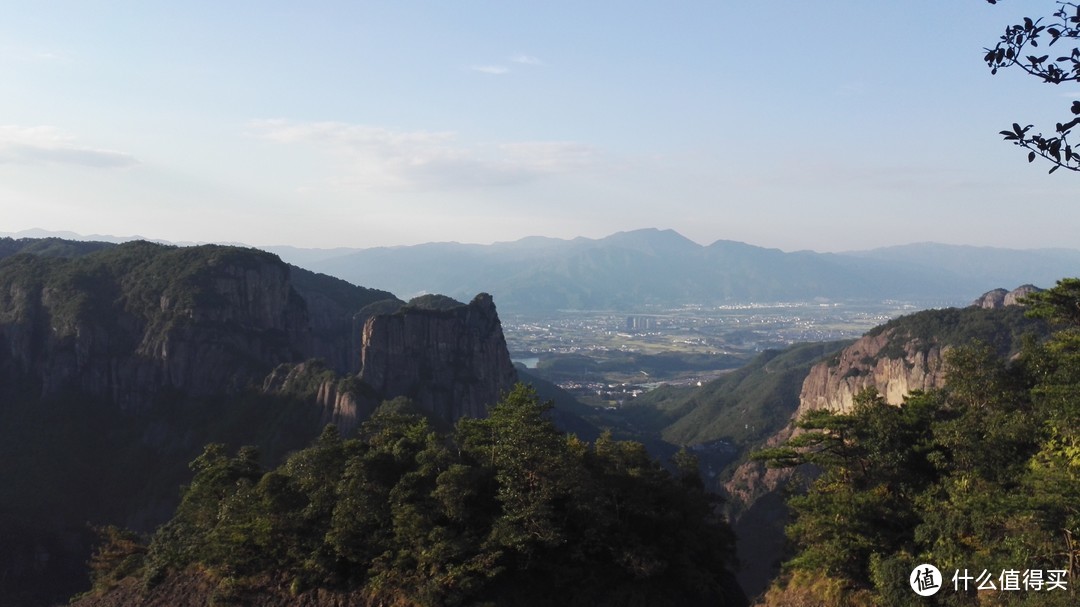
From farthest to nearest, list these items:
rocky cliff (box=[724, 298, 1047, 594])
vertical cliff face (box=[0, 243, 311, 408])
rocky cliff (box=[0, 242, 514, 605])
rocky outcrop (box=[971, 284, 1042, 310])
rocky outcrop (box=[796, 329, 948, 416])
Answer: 1. rocky outcrop (box=[971, 284, 1042, 310])
2. rocky outcrop (box=[796, 329, 948, 416])
3. vertical cliff face (box=[0, 243, 311, 408])
4. rocky cliff (box=[724, 298, 1047, 594])
5. rocky cliff (box=[0, 242, 514, 605])

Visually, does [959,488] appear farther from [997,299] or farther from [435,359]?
[997,299]

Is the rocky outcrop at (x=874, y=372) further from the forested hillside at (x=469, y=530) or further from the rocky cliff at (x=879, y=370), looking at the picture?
the forested hillside at (x=469, y=530)

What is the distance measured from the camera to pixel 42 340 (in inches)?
2975

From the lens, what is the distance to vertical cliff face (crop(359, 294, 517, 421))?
246 feet

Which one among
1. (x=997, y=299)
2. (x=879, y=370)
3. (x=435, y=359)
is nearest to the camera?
(x=435, y=359)

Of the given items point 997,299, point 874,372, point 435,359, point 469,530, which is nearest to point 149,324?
point 435,359

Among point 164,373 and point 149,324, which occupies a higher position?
point 149,324

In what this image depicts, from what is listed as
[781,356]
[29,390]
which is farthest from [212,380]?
[781,356]

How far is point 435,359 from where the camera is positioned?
254 feet

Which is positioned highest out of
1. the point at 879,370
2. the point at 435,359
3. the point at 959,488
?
the point at 959,488

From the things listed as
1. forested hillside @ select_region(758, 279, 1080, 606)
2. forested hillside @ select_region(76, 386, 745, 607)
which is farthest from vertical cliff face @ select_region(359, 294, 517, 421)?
forested hillside @ select_region(758, 279, 1080, 606)

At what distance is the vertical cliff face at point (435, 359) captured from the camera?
2950 inches

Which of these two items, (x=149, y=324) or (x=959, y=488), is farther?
(x=149, y=324)

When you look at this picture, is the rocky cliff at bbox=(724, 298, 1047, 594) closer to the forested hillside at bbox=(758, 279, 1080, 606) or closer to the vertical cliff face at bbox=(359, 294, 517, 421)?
the vertical cliff face at bbox=(359, 294, 517, 421)
